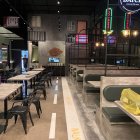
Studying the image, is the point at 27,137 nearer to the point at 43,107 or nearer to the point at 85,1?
the point at 43,107


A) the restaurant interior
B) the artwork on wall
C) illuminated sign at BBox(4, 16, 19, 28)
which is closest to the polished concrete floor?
the restaurant interior

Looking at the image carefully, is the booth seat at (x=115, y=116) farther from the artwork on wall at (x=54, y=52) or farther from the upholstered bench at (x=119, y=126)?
the artwork on wall at (x=54, y=52)

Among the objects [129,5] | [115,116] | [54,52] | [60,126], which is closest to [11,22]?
[129,5]

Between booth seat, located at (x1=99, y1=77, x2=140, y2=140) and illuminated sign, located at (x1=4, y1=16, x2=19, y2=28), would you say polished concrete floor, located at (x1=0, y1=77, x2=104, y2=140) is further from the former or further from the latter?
illuminated sign, located at (x1=4, y1=16, x2=19, y2=28)

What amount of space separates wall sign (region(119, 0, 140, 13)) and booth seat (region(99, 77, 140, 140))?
109 inches

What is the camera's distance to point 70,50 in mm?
17734

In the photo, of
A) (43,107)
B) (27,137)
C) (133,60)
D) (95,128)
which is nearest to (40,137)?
(27,137)

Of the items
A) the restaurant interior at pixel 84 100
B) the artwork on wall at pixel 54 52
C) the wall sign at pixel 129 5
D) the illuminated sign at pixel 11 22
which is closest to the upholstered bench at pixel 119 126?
the restaurant interior at pixel 84 100

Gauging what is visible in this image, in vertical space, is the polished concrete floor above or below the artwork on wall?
below

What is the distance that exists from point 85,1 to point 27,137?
→ 40.0 feet

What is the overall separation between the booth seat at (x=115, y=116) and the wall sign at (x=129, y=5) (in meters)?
2.77

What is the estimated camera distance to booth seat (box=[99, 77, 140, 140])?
3.56m

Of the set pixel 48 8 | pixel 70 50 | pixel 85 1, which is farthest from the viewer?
pixel 70 50

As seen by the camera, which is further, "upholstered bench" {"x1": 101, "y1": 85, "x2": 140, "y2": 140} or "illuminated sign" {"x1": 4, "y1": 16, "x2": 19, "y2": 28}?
"illuminated sign" {"x1": 4, "y1": 16, "x2": 19, "y2": 28}
